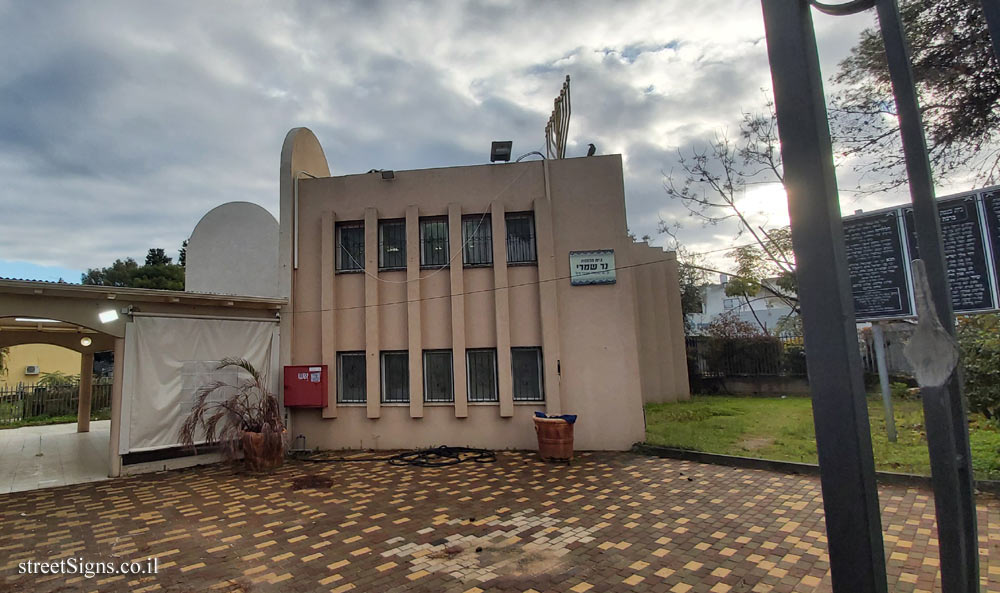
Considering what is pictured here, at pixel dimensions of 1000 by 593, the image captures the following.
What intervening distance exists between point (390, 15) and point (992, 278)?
26.5 ft

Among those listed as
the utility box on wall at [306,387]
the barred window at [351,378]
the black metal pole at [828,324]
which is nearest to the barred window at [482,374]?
the barred window at [351,378]

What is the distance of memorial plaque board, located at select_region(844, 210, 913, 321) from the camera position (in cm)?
596

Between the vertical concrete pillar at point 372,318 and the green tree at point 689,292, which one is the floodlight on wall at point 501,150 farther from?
the green tree at point 689,292

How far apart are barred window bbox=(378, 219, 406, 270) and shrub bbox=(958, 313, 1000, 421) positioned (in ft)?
31.7

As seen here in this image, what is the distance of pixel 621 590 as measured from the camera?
3881mm

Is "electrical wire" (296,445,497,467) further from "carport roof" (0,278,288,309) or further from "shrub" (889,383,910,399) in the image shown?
"shrub" (889,383,910,399)

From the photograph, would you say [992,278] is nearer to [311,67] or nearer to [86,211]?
[311,67]

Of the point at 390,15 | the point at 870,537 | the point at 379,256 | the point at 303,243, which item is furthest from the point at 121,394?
the point at 870,537

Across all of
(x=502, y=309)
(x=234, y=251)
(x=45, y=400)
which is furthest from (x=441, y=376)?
(x=45, y=400)

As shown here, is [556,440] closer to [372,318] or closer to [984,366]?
[372,318]

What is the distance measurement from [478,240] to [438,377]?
3.09 m

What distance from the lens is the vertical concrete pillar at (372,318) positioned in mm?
9695

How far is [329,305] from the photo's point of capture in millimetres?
10000

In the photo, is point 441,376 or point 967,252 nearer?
point 967,252
